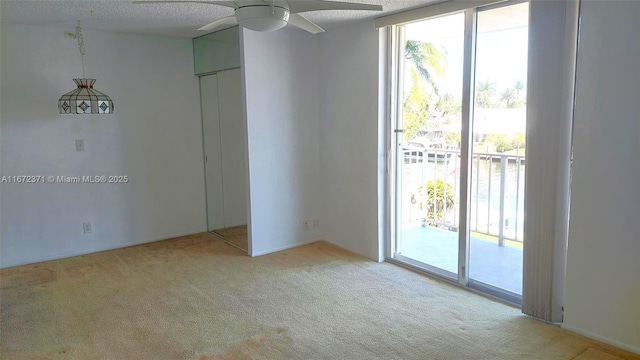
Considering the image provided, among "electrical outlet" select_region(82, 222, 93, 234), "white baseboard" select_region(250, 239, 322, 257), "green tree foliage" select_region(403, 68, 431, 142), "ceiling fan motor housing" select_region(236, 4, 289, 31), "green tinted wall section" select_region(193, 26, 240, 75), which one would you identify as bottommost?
"white baseboard" select_region(250, 239, 322, 257)

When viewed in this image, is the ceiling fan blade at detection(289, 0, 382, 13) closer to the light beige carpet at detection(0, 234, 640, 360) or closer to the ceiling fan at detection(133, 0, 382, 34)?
the ceiling fan at detection(133, 0, 382, 34)

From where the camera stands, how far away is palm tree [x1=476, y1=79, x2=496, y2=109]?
3381mm

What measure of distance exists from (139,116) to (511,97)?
375 cm

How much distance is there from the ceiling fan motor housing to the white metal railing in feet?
6.75

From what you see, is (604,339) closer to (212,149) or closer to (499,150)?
(499,150)

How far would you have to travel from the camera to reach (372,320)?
3.17 m

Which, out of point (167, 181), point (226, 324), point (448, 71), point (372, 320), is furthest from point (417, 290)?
point (167, 181)

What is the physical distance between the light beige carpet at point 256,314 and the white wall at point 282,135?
41 cm

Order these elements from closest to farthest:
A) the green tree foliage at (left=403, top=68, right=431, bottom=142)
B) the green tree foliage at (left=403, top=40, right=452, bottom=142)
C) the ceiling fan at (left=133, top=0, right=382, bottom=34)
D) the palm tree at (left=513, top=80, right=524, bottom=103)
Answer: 1. the ceiling fan at (left=133, top=0, right=382, bottom=34)
2. the palm tree at (left=513, top=80, right=524, bottom=103)
3. the green tree foliage at (left=403, top=40, right=452, bottom=142)
4. the green tree foliage at (left=403, top=68, right=431, bottom=142)

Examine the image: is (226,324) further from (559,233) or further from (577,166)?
(577,166)

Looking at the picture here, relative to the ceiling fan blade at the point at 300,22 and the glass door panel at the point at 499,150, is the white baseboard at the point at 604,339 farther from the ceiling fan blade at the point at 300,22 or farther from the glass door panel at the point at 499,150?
the ceiling fan blade at the point at 300,22

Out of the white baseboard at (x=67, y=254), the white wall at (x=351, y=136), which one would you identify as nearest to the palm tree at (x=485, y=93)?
the white wall at (x=351, y=136)

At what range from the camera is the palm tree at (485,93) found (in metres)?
3.38

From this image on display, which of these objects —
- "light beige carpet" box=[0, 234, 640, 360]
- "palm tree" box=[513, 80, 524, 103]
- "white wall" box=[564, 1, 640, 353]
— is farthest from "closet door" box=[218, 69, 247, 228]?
"white wall" box=[564, 1, 640, 353]
